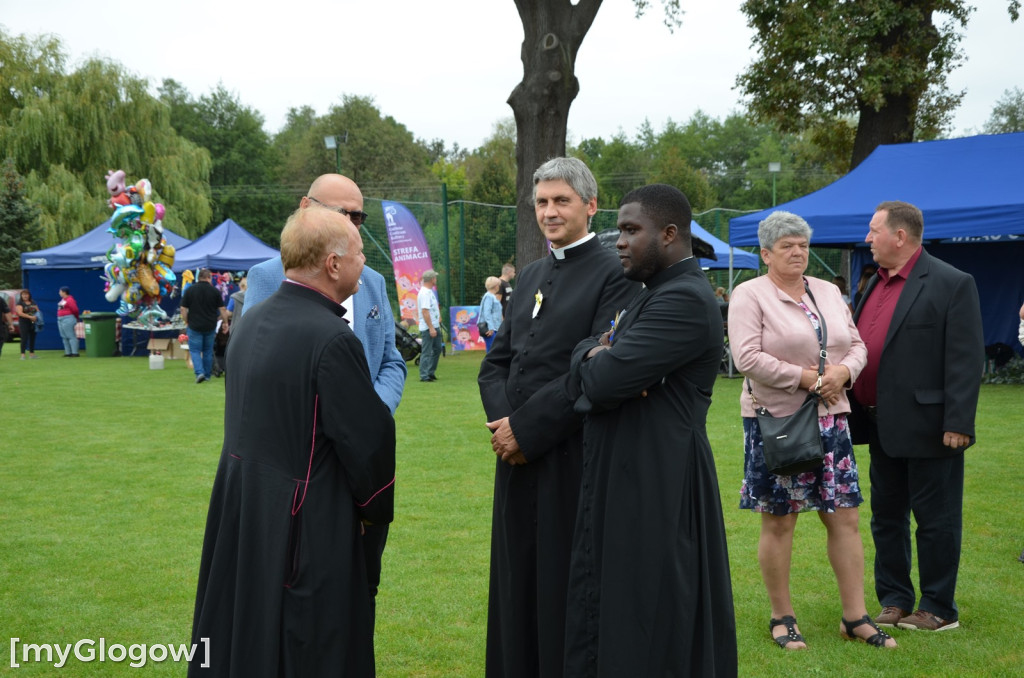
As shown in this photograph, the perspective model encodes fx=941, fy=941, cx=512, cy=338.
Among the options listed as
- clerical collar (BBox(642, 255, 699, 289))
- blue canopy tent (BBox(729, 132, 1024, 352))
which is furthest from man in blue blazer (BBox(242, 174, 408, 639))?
blue canopy tent (BBox(729, 132, 1024, 352))

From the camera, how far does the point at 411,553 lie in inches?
237

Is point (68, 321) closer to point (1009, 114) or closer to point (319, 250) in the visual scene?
point (319, 250)

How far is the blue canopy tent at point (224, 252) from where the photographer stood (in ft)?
79.0

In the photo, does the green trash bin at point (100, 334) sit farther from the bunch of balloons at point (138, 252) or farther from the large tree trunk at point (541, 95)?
the large tree trunk at point (541, 95)

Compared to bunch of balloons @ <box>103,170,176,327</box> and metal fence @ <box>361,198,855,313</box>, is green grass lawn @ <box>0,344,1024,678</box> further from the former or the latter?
metal fence @ <box>361,198,855,313</box>

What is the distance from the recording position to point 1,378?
714 inches

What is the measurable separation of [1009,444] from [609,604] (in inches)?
318

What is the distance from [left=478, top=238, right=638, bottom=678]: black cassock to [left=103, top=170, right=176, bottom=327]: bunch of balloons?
21480 millimetres

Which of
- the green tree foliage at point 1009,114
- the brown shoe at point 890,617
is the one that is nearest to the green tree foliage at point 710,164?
the green tree foliage at point 1009,114

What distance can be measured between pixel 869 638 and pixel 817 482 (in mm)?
803

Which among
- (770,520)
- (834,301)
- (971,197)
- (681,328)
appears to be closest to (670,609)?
(681,328)

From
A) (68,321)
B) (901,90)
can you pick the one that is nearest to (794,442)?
(901,90)

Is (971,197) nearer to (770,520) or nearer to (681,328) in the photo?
(770,520)

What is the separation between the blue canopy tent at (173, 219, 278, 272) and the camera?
79.0ft
